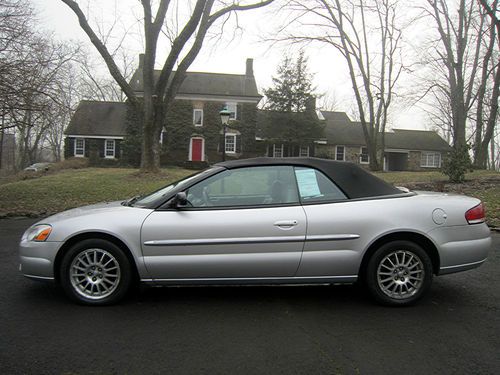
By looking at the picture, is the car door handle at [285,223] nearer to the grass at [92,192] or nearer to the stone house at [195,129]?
the grass at [92,192]

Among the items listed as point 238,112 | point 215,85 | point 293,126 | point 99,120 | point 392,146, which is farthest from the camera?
point 392,146

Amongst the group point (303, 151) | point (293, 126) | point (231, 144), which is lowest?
point (303, 151)

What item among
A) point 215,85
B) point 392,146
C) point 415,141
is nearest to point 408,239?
point 215,85

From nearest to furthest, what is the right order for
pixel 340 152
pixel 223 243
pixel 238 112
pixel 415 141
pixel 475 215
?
pixel 223 243, pixel 475 215, pixel 238 112, pixel 340 152, pixel 415 141

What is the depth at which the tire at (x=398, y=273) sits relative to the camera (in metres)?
4.08

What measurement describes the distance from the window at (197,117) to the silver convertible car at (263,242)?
112 feet

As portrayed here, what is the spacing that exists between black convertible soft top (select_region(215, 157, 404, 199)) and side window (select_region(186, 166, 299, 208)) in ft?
0.26

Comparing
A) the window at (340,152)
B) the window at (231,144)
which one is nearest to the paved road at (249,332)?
the window at (231,144)

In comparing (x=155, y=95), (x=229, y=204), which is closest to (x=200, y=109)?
(x=155, y=95)

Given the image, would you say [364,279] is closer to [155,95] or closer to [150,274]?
[150,274]

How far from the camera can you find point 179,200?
400 centimetres

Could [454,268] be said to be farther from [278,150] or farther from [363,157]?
[363,157]

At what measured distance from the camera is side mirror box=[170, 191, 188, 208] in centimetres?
399

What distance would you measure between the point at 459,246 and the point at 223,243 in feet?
7.88
